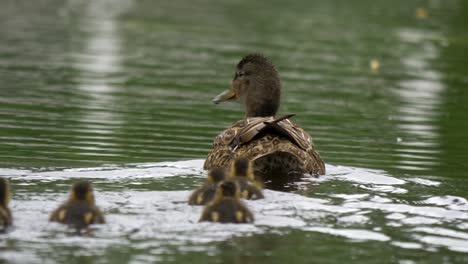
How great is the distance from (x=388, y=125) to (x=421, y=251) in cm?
701

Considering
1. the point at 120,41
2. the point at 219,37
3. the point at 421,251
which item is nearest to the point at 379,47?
the point at 219,37

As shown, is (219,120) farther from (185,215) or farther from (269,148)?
(185,215)

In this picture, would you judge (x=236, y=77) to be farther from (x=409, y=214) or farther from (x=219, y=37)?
(x=219, y=37)

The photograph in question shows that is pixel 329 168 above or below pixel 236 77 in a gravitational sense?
below

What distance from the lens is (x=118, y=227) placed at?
7867 millimetres

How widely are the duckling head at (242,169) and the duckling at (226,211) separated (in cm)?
99

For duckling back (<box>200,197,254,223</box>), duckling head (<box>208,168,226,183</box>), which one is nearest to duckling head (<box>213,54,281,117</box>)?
duckling head (<box>208,168,226,183</box>)

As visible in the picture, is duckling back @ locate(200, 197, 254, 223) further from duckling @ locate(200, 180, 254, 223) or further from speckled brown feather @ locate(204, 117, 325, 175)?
speckled brown feather @ locate(204, 117, 325, 175)

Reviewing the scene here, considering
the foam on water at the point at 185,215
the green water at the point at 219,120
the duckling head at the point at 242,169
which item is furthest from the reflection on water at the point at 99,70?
the duckling head at the point at 242,169

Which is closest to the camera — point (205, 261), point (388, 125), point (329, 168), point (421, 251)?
point (205, 261)

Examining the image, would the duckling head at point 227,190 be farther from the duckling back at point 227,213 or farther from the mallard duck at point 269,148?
the mallard duck at point 269,148

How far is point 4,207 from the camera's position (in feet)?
25.7

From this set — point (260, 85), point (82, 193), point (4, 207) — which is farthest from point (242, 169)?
point (260, 85)

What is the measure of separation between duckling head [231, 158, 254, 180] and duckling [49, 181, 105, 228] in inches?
60.5
